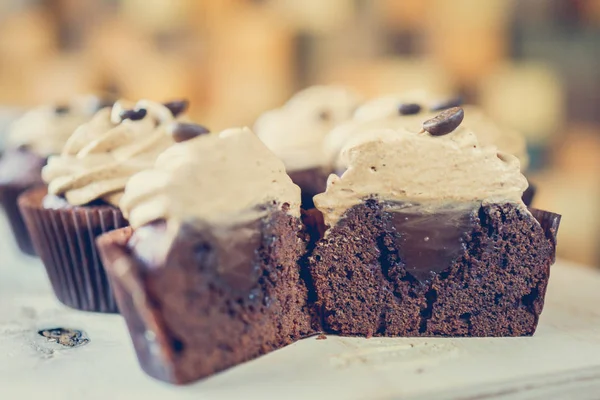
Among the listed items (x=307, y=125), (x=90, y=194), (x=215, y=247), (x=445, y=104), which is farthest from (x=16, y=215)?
(x=445, y=104)

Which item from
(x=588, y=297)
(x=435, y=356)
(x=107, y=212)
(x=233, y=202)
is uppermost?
(x=233, y=202)

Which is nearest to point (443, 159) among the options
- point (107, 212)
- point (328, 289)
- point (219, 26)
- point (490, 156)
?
point (490, 156)

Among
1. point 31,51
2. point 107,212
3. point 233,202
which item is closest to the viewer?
point 233,202

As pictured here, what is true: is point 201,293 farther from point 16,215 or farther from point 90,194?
point 16,215

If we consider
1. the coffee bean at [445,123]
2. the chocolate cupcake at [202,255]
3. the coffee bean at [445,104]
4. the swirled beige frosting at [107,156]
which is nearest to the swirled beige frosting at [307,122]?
the coffee bean at [445,104]

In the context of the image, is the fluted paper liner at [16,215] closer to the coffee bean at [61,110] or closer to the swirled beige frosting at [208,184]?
the coffee bean at [61,110]

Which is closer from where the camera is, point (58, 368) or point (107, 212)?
point (58, 368)

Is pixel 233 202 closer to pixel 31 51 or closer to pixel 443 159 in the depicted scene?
pixel 443 159
